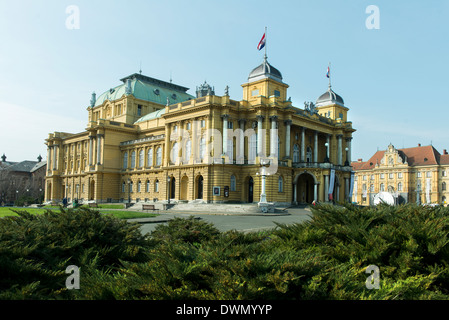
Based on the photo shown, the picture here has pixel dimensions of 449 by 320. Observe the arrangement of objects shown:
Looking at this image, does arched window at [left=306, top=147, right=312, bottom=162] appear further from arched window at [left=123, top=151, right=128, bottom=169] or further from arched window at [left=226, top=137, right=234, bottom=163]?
arched window at [left=123, top=151, right=128, bottom=169]

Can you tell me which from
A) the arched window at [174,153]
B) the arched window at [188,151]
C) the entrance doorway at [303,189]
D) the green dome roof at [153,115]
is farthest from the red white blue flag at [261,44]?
the green dome roof at [153,115]

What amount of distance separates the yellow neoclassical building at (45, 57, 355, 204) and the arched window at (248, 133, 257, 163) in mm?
131

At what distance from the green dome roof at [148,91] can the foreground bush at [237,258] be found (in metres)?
65.3

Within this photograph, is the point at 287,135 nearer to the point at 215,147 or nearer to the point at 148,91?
the point at 215,147

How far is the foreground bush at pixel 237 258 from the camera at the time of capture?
457cm

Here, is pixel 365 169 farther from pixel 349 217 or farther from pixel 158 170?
pixel 349 217

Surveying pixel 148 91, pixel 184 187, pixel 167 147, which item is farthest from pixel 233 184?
pixel 148 91

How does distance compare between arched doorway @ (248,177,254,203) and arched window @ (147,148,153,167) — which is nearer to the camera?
arched doorway @ (248,177,254,203)

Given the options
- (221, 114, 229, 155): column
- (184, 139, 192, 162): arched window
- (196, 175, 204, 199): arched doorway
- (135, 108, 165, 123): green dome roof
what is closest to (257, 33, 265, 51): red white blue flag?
(221, 114, 229, 155): column

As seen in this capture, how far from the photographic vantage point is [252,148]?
50844mm

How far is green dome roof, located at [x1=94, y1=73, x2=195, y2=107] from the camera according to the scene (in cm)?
7231

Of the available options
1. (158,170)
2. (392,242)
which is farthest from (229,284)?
(158,170)

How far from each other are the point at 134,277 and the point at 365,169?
102771 millimetres
